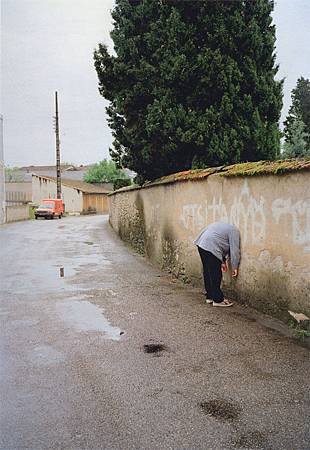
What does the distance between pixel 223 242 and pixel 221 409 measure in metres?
3.35

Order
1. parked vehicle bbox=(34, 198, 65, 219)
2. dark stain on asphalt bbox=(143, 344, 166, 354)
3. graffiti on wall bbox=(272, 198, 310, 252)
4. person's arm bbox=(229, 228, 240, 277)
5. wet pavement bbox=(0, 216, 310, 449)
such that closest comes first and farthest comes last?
wet pavement bbox=(0, 216, 310, 449) < dark stain on asphalt bbox=(143, 344, 166, 354) < graffiti on wall bbox=(272, 198, 310, 252) < person's arm bbox=(229, 228, 240, 277) < parked vehicle bbox=(34, 198, 65, 219)

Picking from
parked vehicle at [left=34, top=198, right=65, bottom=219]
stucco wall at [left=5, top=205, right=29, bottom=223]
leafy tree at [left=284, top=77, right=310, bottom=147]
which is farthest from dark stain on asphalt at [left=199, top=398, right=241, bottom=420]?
parked vehicle at [left=34, top=198, right=65, bottom=219]

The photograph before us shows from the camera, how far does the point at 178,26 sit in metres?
9.35

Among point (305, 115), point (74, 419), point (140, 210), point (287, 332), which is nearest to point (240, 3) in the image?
point (140, 210)

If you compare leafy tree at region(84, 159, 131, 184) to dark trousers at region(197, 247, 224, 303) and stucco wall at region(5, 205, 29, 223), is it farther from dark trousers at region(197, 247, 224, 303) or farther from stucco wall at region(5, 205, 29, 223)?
dark trousers at region(197, 247, 224, 303)

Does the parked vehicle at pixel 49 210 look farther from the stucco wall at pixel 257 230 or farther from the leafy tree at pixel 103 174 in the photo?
the leafy tree at pixel 103 174

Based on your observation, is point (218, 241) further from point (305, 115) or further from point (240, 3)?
point (305, 115)

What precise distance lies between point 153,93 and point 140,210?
152 inches

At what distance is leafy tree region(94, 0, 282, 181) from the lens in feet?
30.4

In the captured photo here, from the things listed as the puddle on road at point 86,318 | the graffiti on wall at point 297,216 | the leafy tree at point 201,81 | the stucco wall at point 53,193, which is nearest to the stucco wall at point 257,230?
the graffiti on wall at point 297,216

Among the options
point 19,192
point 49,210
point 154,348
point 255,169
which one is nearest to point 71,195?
point 19,192

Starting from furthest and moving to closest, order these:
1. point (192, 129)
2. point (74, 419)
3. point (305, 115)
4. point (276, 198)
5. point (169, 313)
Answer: point (305, 115), point (192, 129), point (169, 313), point (276, 198), point (74, 419)

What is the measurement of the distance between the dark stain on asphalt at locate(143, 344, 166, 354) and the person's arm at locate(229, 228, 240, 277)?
6.75ft

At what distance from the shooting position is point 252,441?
273 centimetres
